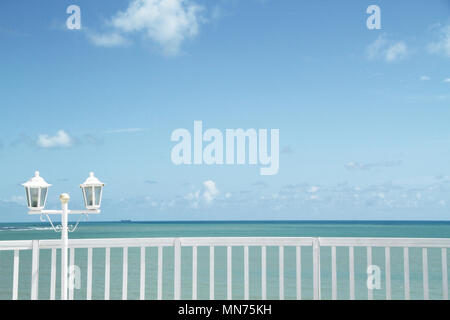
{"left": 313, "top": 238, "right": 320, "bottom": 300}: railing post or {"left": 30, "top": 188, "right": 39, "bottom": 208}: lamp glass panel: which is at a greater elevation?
{"left": 30, "top": 188, "right": 39, "bottom": 208}: lamp glass panel

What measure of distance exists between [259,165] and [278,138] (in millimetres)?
5929

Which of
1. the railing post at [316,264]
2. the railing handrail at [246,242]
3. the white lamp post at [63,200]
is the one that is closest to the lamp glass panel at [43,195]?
the white lamp post at [63,200]

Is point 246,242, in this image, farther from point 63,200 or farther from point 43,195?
point 43,195

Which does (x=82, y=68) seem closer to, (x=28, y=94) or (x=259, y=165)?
(x=28, y=94)

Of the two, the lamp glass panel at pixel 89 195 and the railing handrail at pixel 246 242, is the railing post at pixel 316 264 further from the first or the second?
the lamp glass panel at pixel 89 195

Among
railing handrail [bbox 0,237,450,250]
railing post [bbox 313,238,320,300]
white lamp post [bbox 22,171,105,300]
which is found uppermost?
white lamp post [bbox 22,171,105,300]

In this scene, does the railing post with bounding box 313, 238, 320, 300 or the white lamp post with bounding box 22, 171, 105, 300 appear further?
the railing post with bounding box 313, 238, 320, 300

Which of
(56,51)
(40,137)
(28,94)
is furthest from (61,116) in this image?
(56,51)

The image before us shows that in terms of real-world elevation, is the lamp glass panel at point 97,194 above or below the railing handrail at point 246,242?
above

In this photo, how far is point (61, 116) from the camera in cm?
2338

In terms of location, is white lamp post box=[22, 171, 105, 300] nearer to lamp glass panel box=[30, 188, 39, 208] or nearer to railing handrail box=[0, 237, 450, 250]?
lamp glass panel box=[30, 188, 39, 208]

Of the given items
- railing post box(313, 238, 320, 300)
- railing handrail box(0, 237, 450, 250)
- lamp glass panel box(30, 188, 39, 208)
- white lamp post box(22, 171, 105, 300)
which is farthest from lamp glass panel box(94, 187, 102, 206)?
railing post box(313, 238, 320, 300)
